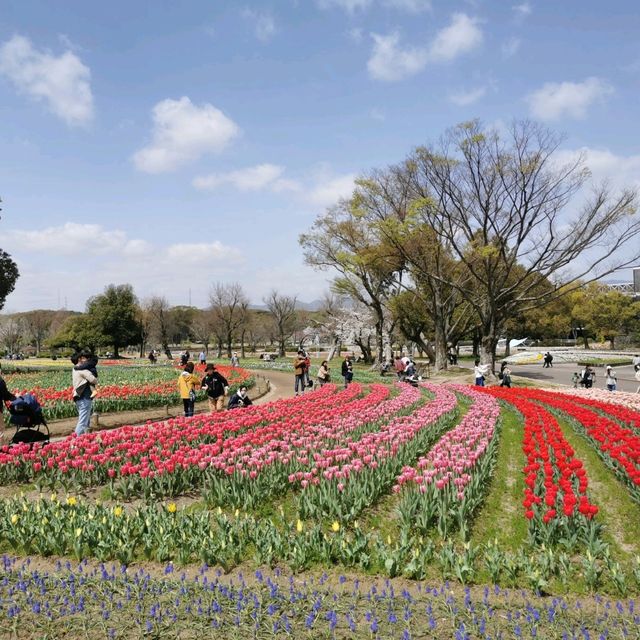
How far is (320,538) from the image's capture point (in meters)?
5.21

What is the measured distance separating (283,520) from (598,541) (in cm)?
325

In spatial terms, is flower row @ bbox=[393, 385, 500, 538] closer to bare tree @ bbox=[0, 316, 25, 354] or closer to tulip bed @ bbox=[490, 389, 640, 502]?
tulip bed @ bbox=[490, 389, 640, 502]

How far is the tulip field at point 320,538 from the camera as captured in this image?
393 cm

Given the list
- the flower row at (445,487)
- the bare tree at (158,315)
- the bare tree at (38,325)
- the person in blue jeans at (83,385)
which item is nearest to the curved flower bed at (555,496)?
the flower row at (445,487)

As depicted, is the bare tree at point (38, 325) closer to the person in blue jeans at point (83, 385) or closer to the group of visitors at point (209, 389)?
the group of visitors at point (209, 389)

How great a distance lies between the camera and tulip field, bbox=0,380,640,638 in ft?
12.9

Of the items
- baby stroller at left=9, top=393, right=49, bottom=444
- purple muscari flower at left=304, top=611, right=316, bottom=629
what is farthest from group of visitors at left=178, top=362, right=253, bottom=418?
purple muscari flower at left=304, top=611, right=316, bottom=629

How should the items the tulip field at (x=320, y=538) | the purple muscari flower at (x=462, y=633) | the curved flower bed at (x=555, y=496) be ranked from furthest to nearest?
the curved flower bed at (x=555, y=496)
the tulip field at (x=320, y=538)
the purple muscari flower at (x=462, y=633)

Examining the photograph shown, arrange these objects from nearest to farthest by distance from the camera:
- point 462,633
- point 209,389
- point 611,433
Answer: point 462,633, point 611,433, point 209,389

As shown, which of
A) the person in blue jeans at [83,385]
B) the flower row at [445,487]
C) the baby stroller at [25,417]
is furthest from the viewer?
the person in blue jeans at [83,385]

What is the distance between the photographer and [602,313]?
63969mm

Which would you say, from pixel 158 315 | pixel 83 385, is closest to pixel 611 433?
pixel 83 385

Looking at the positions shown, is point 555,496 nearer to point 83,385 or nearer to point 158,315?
point 83,385

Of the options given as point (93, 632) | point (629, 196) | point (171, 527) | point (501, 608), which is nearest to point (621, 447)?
point (501, 608)
